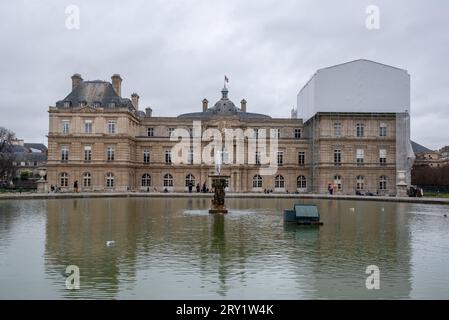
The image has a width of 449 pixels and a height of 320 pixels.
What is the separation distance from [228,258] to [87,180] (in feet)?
166

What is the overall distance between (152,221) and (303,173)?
145 ft

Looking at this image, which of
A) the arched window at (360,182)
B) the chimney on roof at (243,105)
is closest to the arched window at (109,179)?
the chimney on roof at (243,105)

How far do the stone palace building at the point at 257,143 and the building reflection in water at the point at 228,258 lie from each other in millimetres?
39628

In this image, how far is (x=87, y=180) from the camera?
62.0 meters

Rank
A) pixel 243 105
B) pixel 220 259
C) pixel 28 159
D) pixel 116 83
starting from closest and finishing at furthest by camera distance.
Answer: pixel 220 259 → pixel 116 83 → pixel 243 105 → pixel 28 159

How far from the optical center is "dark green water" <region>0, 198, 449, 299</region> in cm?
1054

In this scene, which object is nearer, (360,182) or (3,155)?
(360,182)

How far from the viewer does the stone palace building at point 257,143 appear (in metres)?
61.5

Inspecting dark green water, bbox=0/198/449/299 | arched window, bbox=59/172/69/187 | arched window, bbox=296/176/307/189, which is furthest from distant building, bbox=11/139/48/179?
dark green water, bbox=0/198/449/299

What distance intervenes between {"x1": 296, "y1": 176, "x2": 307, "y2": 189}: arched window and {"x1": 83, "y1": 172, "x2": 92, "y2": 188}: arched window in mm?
24854

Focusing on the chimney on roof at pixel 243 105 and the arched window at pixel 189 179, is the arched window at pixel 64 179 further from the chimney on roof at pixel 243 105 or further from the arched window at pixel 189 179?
the chimney on roof at pixel 243 105

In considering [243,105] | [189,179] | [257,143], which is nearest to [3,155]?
[189,179]

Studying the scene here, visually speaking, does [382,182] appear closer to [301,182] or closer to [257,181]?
[301,182]
